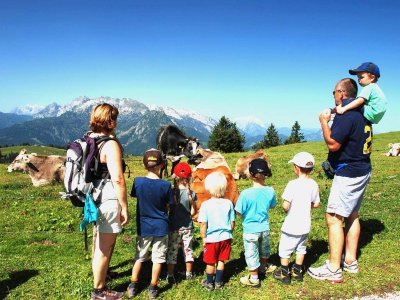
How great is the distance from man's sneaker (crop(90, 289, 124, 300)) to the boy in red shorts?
1.75 meters

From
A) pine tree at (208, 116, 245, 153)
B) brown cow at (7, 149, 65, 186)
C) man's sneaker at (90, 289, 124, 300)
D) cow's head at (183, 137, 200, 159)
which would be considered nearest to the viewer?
man's sneaker at (90, 289, 124, 300)

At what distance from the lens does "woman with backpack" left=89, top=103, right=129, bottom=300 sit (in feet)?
18.4

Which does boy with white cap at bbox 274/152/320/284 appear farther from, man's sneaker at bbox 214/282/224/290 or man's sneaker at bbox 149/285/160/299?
man's sneaker at bbox 149/285/160/299

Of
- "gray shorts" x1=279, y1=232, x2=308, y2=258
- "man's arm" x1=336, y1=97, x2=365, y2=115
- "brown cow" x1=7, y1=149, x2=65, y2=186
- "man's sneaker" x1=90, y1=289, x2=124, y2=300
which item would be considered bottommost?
"man's sneaker" x1=90, y1=289, x2=124, y2=300

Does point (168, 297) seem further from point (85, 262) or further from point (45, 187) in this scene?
point (45, 187)

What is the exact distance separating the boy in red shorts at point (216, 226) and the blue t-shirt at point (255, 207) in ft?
1.06

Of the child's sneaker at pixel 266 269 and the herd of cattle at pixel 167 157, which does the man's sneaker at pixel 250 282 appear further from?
the herd of cattle at pixel 167 157

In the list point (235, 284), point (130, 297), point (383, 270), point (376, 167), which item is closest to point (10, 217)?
point (130, 297)

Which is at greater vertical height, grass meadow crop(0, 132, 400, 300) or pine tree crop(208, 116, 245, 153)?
pine tree crop(208, 116, 245, 153)

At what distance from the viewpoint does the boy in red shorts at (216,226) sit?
6.42 metres

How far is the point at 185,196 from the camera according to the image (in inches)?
276

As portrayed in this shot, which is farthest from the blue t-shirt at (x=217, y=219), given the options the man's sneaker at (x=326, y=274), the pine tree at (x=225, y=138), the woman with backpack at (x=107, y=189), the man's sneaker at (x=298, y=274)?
the pine tree at (x=225, y=138)

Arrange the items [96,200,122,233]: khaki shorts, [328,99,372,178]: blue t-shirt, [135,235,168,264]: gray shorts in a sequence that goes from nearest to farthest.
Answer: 1. [96,200,122,233]: khaki shorts
2. [135,235,168,264]: gray shorts
3. [328,99,372,178]: blue t-shirt

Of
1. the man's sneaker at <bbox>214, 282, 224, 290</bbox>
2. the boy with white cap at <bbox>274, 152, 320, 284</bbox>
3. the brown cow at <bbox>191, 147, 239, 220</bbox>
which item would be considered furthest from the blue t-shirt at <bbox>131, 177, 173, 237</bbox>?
the brown cow at <bbox>191, 147, 239, 220</bbox>
